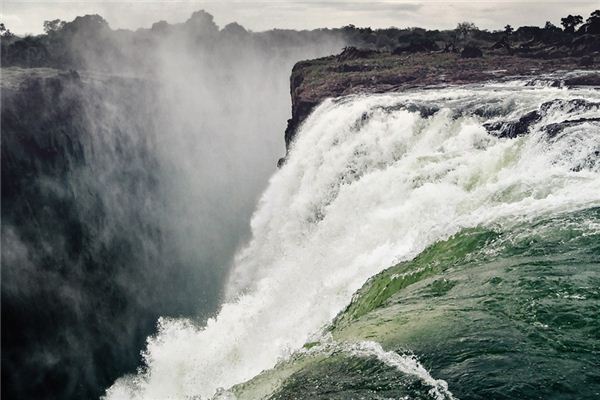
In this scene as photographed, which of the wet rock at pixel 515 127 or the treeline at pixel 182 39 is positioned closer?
the wet rock at pixel 515 127

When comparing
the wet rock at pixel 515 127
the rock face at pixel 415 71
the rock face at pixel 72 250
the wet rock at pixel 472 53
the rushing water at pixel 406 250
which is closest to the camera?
the rushing water at pixel 406 250

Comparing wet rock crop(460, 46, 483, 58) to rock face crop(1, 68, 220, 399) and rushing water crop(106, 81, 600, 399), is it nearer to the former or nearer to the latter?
rushing water crop(106, 81, 600, 399)

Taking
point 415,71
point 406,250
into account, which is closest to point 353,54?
point 415,71

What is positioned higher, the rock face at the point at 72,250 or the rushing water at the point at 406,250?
the rushing water at the point at 406,250

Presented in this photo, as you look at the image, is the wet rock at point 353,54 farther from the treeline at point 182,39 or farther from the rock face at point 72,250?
the rock face at point 72,250

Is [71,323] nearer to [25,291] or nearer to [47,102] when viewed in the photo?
[25,291]

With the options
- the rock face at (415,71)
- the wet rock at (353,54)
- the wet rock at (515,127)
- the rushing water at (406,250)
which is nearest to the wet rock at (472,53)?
the rock face at (415,71)

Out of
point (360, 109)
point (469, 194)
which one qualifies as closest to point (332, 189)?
point (360, 109)

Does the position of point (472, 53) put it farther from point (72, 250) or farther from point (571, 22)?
point (72, 250)
